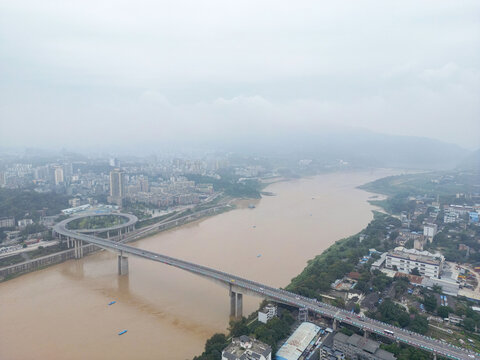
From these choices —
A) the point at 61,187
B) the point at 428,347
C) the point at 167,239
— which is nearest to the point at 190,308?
the point at 428,347

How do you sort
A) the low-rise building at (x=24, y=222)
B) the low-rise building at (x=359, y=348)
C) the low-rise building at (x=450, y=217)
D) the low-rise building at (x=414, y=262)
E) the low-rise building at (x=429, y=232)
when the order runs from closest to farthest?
the low-rise building at (x=359, y=348)
the low-rise building at (x=414, y=262)
the low-rise building at (x=429, y=232)
the low-rise building at (x=24, y=222)
the low-rise building at (x=450, y=217)

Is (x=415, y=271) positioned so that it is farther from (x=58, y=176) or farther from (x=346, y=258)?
(x=58, y=176)

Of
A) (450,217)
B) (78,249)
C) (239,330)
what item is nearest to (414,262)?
(239,330)

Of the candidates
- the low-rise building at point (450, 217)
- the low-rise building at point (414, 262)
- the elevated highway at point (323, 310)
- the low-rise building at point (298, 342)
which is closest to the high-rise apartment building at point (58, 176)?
the elevated highway at point (323, 310)

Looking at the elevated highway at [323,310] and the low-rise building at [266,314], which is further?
the low-rise building at [266,314]

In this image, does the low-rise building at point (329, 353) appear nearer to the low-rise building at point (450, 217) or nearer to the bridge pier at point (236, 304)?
Result: the bridge pier at point (236, 304)

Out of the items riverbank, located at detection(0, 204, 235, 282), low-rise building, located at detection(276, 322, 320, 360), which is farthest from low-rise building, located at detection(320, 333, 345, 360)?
riverbank, located at detection(0, 204, 235, 282)

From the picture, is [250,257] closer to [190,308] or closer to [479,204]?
[190,308]
